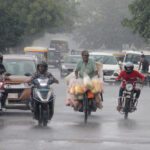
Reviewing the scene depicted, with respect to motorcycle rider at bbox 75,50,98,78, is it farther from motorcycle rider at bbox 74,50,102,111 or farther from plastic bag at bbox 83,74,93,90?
plastic bag at bbox 83,74,93,90

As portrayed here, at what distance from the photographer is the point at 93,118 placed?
Answer: 16719 millimetres

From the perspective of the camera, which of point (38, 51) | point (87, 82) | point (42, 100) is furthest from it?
point (38, 51)

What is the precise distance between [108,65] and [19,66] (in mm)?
19764

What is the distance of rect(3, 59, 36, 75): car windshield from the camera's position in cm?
1822

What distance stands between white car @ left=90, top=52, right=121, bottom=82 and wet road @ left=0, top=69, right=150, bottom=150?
18491 mm

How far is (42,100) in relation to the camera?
47.6 feet

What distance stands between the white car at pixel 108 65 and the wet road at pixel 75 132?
60.7 ft

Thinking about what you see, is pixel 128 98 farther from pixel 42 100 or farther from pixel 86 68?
pixel 42 100

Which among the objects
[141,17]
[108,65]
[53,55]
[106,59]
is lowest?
[53,55]

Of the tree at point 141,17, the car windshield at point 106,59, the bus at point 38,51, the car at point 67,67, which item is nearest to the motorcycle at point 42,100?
the car windshield at point 106,59

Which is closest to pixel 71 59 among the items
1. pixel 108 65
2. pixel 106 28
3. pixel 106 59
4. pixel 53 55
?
pixel 106 59

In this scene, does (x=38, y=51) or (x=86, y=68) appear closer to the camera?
(x=86, y=68)

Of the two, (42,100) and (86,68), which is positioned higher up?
(86,68)

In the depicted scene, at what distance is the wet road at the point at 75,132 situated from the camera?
1114 centimetres
